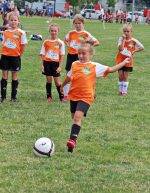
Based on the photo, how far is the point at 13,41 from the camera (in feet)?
38.0

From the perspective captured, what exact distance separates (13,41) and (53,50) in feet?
3.05

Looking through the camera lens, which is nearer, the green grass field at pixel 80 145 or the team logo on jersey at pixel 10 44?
the green grass field at pixel 80 145

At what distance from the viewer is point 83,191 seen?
6344 mm

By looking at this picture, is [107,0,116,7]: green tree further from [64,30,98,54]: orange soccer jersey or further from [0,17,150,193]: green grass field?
[64,30,98,54]: orange soccer jersey

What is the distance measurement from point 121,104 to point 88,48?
428 cm

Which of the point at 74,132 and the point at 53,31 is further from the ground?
the point at 53,31

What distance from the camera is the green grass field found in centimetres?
661

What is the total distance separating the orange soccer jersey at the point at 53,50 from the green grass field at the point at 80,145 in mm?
956

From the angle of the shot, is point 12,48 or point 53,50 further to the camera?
point 53,50

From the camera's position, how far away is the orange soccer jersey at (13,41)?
11.5 meters

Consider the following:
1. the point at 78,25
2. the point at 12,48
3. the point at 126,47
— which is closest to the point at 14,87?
the point at 12,48

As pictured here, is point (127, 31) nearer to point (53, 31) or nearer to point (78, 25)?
point (78, 25)

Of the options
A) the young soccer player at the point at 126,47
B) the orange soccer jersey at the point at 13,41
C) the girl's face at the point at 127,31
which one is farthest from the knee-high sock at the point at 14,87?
the girl's face at the point at 127,31

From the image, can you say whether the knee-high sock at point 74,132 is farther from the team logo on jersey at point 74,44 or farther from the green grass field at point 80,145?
the team logo on jersey at point 74,44
